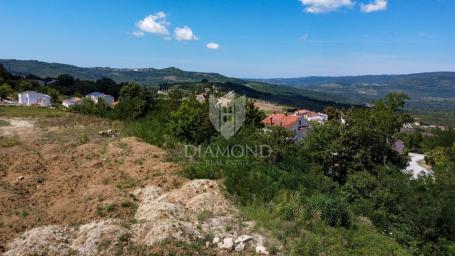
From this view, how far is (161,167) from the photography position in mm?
14445

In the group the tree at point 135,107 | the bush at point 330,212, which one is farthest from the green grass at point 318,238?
the tree at point 135,107

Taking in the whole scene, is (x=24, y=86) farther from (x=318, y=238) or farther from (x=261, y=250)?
(x=318, y=238)

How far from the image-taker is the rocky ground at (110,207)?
812 centimetres

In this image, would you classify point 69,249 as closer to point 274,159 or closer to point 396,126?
point 274,159

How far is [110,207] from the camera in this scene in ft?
33.4

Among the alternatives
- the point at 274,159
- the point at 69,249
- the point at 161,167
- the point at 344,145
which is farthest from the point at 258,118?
the point at 69,249

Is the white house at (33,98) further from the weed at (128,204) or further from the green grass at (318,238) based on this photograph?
the green grass at (318,238)

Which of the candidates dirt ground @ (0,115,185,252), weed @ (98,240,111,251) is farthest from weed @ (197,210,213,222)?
weed @ (98,240,111,251)

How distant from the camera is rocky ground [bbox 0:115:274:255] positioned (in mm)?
8117

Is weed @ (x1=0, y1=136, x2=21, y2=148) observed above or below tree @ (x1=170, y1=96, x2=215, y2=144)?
below

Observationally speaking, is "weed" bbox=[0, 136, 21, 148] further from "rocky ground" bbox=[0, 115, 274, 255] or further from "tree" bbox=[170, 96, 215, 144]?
"tree" bbox=[170, 96, 215, 144]

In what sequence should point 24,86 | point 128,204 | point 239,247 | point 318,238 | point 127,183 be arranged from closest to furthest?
point 239,247 < point 318,238 < point 128,204 < point 127,183 < point 24,86

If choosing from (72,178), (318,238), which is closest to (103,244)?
(318,238)

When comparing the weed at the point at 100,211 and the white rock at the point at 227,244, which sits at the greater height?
the weed at the point at 100,211
